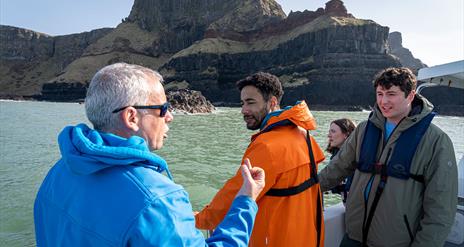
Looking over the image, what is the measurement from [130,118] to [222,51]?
374ft

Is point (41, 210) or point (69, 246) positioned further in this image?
point (41, 210)

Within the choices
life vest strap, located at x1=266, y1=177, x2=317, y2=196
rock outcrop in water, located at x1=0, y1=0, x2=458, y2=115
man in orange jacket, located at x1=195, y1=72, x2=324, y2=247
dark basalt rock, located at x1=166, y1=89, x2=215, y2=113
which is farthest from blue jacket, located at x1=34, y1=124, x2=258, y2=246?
rock outcrop in water, located at x1=0, y1=0, x2=458, y2=115

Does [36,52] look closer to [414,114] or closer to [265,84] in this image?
[265,84]

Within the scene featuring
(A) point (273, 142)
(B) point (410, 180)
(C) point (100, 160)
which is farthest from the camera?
(B) point (410, 180)

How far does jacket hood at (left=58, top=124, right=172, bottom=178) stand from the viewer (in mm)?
1300

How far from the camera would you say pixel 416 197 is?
2.63 metres

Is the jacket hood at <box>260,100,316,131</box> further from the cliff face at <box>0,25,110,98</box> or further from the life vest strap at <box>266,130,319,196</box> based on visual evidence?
the cliff face at <box>0,25,110,98</box>

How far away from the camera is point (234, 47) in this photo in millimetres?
118312

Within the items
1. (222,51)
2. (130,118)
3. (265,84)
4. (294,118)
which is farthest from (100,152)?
(222,51)

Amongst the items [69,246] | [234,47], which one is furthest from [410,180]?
[234,47]

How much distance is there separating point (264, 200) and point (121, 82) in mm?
1230

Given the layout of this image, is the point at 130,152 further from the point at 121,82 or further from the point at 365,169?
the point at 365,169

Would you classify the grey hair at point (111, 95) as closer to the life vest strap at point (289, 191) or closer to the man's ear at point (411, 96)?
the life vest strap at point (289, 191)

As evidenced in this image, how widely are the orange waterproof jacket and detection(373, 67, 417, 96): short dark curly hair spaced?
864 mm
